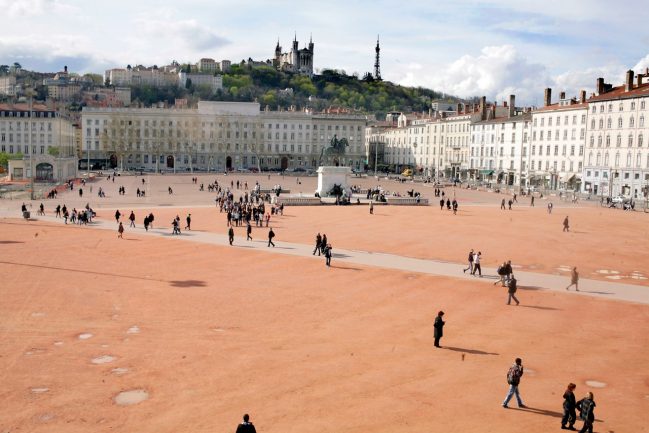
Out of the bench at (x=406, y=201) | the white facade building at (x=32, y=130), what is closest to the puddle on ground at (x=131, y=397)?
the bench at (x=406, y=201)

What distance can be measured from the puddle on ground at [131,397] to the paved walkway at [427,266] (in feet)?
51.7

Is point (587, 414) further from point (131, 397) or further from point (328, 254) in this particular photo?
point (328, 254)

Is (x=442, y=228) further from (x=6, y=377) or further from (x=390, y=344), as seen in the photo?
(x=6, y=377)

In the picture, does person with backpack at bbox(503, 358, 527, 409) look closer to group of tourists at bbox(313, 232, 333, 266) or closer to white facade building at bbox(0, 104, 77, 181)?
group of tourists at bbox(313, 232, 333, 266)

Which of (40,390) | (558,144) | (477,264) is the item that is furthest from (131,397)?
(558,144)

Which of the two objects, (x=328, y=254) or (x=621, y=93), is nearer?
(x=328, y=254)

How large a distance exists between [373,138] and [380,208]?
99.7 meters

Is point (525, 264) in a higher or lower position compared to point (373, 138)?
lower

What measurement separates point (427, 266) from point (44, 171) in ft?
226

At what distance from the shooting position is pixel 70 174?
9219 centimetres

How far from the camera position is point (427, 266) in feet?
93.2

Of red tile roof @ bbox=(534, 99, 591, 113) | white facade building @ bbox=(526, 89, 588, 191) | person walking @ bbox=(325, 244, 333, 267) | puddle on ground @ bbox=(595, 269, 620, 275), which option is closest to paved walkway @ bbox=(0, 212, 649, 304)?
person walking @ bbox=(325, 244, 333, 267)

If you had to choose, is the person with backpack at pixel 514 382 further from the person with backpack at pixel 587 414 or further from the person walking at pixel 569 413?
the person with backpack at pixel 587 414

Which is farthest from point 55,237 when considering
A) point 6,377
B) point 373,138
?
point 373,138
